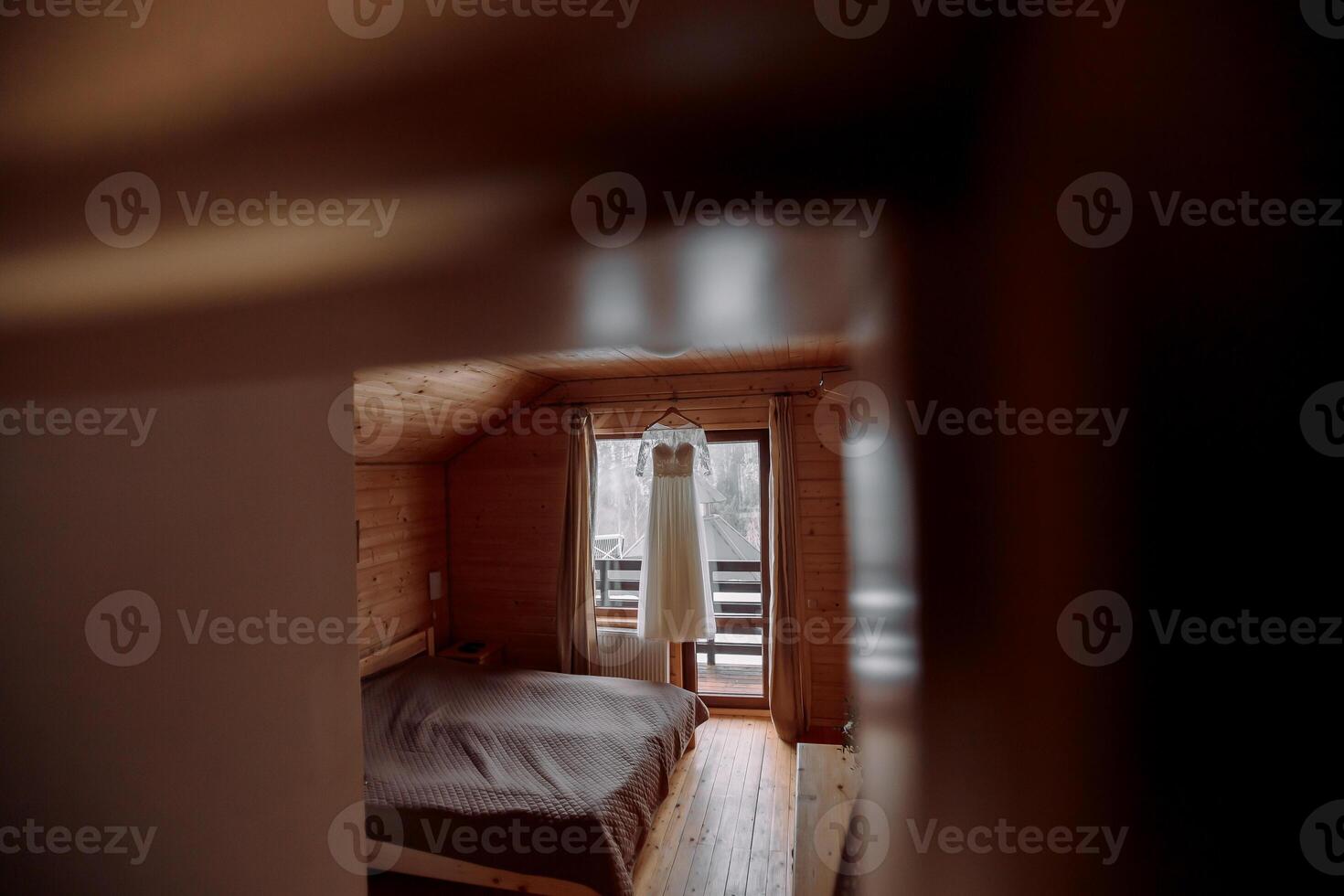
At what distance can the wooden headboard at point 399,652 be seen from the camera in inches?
145

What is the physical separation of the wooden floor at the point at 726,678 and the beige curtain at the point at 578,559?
0.80 m

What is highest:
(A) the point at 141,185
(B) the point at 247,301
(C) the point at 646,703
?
(A) the point at 141,185

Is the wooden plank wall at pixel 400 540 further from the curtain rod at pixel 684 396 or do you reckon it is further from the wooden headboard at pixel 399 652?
the curtain rod at pixel 684 396

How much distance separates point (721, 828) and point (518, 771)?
108cm

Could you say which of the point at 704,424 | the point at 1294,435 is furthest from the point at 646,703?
the point at 1294,435

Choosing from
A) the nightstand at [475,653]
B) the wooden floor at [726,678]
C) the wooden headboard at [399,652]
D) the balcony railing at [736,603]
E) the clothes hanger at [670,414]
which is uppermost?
the clothes hanger at [670,414]

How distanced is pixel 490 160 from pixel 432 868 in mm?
2764

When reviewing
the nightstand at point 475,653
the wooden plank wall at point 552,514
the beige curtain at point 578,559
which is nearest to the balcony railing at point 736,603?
the beige curtain at point 578,559

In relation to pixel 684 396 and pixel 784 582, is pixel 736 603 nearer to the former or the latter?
pixel 784 582

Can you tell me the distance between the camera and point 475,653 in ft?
13.6

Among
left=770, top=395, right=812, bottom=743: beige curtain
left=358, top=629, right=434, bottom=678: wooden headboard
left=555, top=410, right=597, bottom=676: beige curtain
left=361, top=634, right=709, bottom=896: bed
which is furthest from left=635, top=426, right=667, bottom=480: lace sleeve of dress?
left=358, top=629, right=434, bottom=678: wooden headboard

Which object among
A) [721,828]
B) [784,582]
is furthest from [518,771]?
[784,582]

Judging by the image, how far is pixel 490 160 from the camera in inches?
17.1

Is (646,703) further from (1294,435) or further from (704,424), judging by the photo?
(1294,435)
